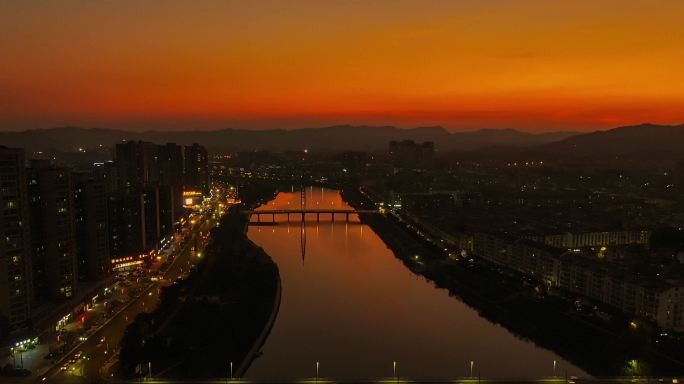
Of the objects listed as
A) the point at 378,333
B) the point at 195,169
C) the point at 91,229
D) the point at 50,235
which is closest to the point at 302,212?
the point at 195,169

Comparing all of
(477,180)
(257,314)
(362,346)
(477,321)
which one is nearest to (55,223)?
(257,314)

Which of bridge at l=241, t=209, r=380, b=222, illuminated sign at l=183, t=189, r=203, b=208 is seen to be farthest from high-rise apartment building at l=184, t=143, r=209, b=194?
bridge at l=241, t=209, r=380, b=222

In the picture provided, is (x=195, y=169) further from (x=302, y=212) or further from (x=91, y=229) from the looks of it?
(x=91, y=229)

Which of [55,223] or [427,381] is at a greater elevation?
[55,223]

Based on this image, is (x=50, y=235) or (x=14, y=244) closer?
(x=14, y=244)

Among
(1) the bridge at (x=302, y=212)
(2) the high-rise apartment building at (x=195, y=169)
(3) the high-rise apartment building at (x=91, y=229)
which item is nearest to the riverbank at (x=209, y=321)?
(3) the high-rise apartment building at (x=91, y=229)

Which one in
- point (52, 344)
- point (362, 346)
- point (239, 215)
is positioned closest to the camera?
point (52, 344)

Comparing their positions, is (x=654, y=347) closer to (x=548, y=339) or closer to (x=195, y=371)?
(x=548, y=339)
